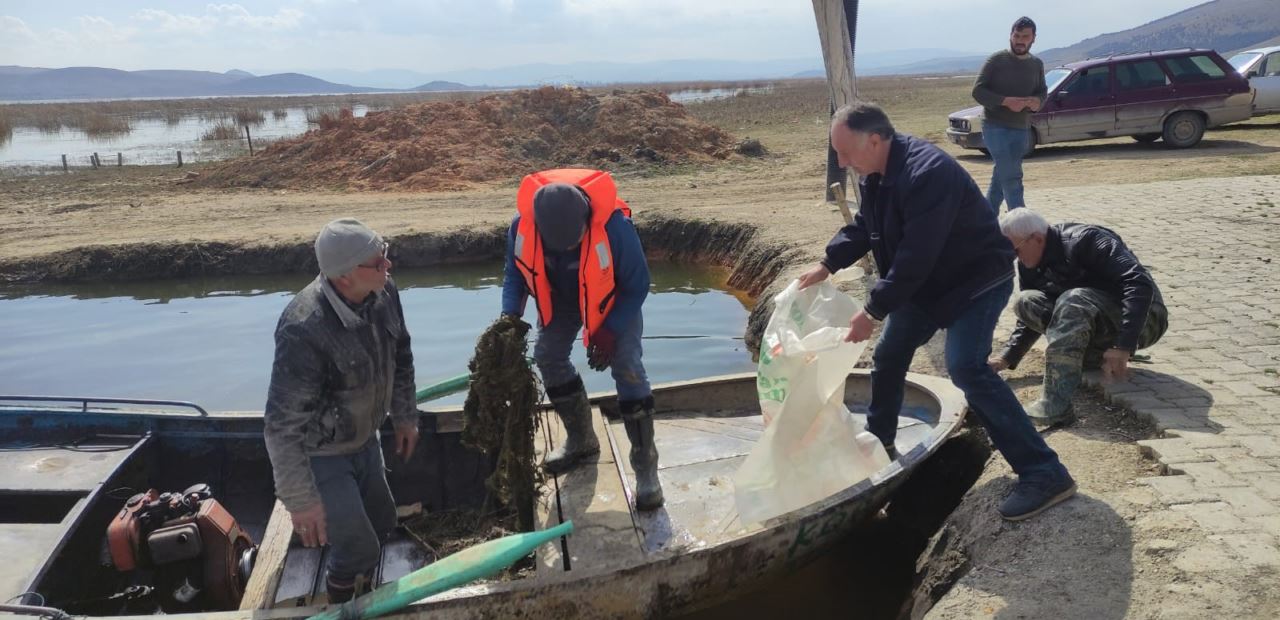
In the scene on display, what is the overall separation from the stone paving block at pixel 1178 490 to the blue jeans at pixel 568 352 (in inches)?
93.0

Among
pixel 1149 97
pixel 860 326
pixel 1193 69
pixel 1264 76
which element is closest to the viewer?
pixel 860 326

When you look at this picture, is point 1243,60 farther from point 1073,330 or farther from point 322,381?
point 322,381

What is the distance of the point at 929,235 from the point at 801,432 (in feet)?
3.53

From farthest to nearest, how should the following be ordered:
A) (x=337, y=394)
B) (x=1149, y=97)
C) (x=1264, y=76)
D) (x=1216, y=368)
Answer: (x=1264, y=76) < (x=1149, y=97) < (x=1216, y=368) < (x=337, y=394)

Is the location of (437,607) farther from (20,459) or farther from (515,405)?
(20,459)

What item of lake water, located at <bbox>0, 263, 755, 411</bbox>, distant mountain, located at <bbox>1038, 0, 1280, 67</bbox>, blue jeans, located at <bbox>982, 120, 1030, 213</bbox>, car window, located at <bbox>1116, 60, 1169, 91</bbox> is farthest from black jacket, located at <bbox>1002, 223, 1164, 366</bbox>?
distant mountain, located at <bbox>1038, 0, 1280, 67</bbox>

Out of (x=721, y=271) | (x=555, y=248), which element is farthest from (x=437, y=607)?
(x=721, y=271)

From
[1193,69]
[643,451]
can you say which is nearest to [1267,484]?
[643,451]

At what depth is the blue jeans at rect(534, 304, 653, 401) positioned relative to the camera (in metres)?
4.21

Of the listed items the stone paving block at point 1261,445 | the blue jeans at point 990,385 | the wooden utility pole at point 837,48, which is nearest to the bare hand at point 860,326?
the blue jeans at point 990,385

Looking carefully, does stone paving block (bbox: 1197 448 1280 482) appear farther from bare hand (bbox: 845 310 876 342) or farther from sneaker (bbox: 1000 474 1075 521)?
bare hand (bbox: 845 310 876 342)

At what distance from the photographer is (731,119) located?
35375 millimetres

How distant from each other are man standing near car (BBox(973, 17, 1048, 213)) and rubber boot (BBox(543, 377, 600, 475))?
16.3 ft

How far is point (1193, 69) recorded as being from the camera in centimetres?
1531
